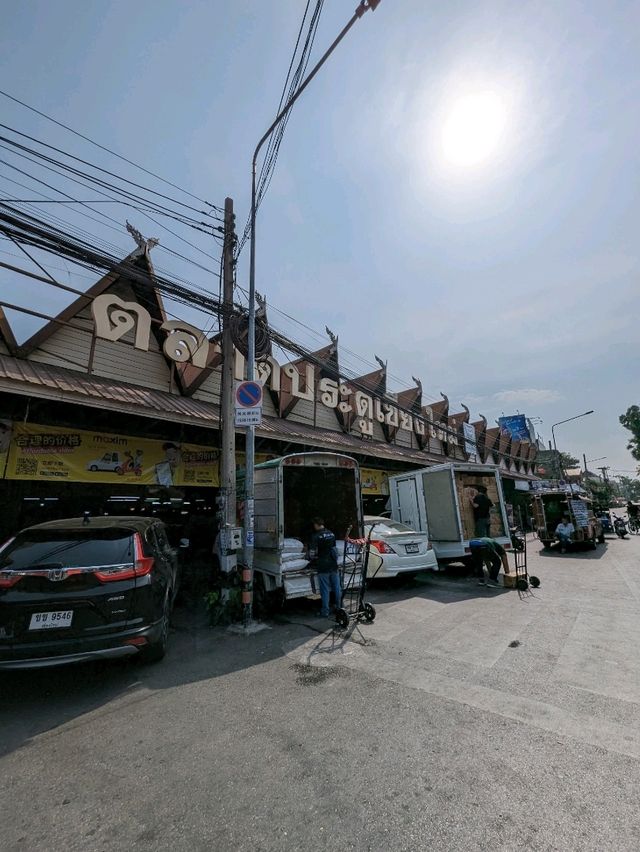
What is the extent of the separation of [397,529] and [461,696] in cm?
578

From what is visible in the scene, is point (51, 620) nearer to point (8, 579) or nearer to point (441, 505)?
point (8, 579)

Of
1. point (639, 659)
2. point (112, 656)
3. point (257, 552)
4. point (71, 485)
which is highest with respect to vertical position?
point (71, 485)

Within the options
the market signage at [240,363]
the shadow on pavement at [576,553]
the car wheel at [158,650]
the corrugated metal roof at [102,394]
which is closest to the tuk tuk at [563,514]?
the shadow on pavement at [576,553]

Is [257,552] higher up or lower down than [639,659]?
higher up

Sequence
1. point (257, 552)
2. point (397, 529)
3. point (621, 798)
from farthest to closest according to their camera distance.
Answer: point (397, 529), point (257, 552), point (621, 798)

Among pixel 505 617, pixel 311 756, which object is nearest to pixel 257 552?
pixel 505 617

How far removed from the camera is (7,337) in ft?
29.0

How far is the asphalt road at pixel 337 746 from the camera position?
227 cm

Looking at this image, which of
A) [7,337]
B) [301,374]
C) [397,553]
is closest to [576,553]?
Answer: [397,553]

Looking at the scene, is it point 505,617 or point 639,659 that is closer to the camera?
point 639,659

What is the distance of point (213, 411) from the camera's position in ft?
34.1

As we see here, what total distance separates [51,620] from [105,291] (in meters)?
9.44

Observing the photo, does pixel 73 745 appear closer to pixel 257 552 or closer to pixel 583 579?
pixel 257 552

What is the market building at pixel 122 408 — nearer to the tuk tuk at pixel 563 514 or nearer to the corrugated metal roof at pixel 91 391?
the corrugated metal roof at pixel 91 391
